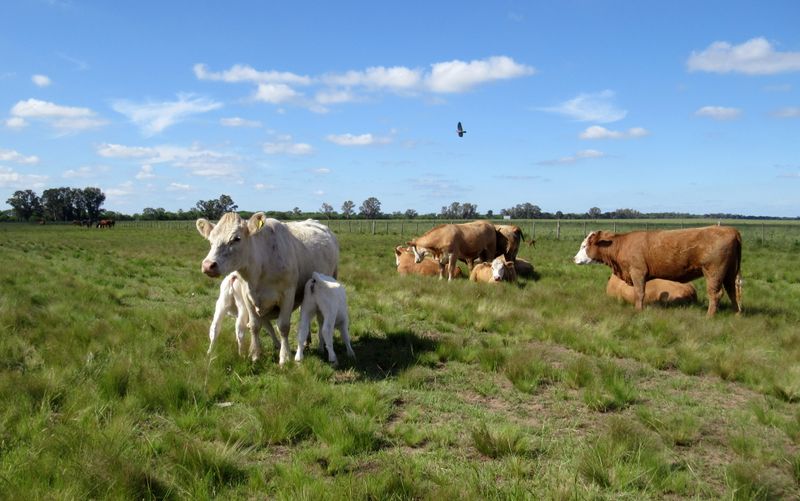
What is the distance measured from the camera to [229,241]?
6.34 m

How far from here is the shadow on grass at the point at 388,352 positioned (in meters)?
6.80

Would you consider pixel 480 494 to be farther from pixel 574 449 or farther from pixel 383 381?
pixel 383 381

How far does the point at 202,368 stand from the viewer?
243 inches

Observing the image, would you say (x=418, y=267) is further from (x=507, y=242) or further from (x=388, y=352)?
(x=388, y=352)

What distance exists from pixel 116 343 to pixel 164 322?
1452mm

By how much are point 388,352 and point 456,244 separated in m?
9.94

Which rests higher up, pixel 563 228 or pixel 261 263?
pixel 563 228


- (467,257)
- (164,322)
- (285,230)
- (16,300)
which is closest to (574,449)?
(285,230)

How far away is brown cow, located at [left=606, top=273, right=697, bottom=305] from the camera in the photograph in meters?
12.2

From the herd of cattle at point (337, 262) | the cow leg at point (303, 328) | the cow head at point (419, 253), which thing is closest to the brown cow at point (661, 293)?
the herd of cattle at point (337, 262)

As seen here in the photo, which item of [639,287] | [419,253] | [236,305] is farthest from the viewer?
[419,253]

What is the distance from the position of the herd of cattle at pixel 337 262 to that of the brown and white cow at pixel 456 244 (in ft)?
0.11

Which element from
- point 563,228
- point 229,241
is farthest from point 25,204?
point 229,241

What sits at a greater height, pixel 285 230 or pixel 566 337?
pixel 285 230
